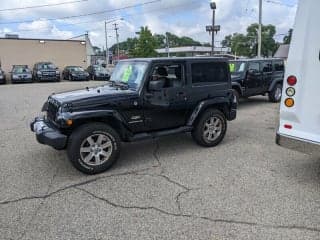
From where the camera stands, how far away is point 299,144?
440 centimetres

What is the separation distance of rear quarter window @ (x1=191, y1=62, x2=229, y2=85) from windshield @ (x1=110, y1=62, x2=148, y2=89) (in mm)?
1039

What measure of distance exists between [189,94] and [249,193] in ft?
7.84

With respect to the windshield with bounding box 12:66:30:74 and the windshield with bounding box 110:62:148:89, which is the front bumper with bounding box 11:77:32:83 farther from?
the windshield with bounding box 110:62:148:89

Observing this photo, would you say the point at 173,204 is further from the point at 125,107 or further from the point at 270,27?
the point at 270,27

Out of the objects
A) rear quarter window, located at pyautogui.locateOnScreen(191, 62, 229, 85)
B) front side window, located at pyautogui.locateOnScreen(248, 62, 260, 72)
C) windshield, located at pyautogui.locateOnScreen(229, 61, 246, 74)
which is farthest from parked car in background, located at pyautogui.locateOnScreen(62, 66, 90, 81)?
rear quarter window, located at pyautogui.locateOnScreen(191, 62, 229, 85)

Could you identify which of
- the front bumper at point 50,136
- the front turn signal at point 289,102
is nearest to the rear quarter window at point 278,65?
the front turn signal at point 289,102

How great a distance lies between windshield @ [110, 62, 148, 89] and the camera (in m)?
5.75

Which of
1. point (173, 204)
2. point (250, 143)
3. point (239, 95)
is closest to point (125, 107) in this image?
point (173, 204)

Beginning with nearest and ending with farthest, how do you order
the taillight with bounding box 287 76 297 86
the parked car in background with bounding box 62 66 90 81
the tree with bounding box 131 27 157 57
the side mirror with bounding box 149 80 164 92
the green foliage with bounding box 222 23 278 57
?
the taillight with bounding box 287 76 297 86 → the side mirror with bounding box 149 80 164 92 → the parked car in background with bounding box 62 66 90 81 → the tree with bounding box 131 27 157 57 → the green foliage with bounding box 222 23 278 57

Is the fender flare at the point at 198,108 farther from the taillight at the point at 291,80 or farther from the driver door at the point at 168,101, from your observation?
the taillight at the point at 291,80

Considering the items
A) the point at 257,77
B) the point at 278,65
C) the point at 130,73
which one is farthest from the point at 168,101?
the point at 278,65

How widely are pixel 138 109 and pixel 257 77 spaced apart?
25.2ft

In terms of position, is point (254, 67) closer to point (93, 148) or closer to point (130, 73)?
point (130, 73)

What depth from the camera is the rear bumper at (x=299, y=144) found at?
4242 millimetres
